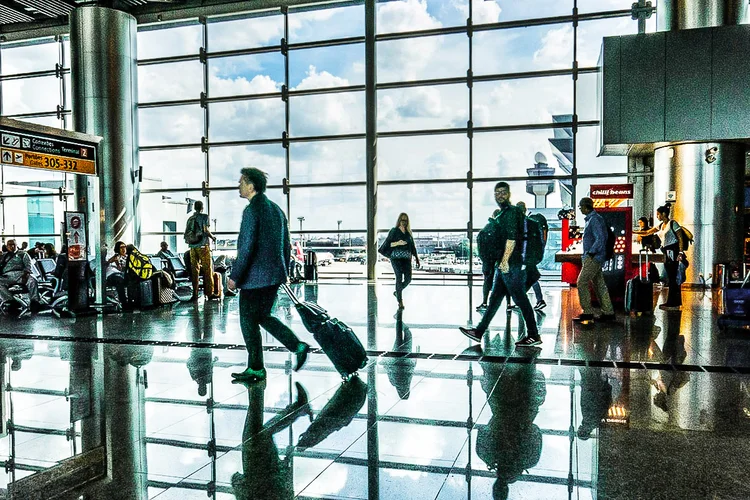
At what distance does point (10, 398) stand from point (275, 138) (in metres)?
12.8

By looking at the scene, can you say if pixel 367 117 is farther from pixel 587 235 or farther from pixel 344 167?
pixel 587 235

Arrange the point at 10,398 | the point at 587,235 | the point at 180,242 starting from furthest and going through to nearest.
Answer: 1. the point at 180,242
2. the point at 587,235
3. the point at 10,398

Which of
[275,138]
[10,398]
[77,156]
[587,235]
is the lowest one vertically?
[10,398]

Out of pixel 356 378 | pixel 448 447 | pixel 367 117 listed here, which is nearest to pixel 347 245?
pixel 367 117

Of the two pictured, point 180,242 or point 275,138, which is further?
point 180,242

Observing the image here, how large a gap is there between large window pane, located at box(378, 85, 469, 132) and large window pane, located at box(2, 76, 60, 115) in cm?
974

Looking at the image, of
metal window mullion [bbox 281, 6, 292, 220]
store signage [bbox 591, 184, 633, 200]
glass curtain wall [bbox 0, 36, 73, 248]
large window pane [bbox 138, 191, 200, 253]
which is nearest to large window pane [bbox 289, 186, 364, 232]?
metal window mullion [bbox 281, 6, 292, 220]

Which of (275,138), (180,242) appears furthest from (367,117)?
(180,242)

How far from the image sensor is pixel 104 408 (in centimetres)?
395

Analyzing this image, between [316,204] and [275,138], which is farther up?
[275,138]

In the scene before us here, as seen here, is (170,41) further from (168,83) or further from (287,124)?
(287,124)

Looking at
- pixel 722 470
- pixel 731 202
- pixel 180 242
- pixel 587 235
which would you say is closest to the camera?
pixel 722 470

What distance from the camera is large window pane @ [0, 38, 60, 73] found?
59.5 ft

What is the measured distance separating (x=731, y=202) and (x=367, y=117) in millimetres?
8411
